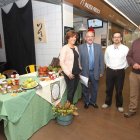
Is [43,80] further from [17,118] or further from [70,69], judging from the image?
[17,118]

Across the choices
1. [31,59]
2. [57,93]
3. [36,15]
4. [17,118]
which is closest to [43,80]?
[57,93]

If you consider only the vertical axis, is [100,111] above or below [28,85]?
below

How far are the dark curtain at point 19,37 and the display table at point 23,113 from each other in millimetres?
2070

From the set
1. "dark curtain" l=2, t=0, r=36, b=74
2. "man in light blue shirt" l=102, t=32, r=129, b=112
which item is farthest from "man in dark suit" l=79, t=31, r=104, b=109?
"dark curtain" l=2, t=0, r=36, b=74

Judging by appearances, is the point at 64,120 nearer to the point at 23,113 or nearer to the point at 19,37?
the point at 23,113

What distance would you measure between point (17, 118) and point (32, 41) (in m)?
2.54

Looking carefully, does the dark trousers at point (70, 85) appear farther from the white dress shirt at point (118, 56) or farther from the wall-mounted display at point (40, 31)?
the wall-mounted display at point (40, 31)

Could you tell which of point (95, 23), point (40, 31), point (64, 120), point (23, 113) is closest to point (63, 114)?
point (64, 120)

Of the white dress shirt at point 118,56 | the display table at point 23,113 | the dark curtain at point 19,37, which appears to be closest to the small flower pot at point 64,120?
the display table at point 23,113

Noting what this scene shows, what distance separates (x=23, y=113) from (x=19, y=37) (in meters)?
2.87

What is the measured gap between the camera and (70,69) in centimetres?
281

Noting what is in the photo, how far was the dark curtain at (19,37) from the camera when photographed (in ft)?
13.7

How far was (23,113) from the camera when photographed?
7.16 ft

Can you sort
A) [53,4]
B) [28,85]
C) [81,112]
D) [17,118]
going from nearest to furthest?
1. [17,118]
2. [28,85]
3. [81,112]
4. [53,4]
